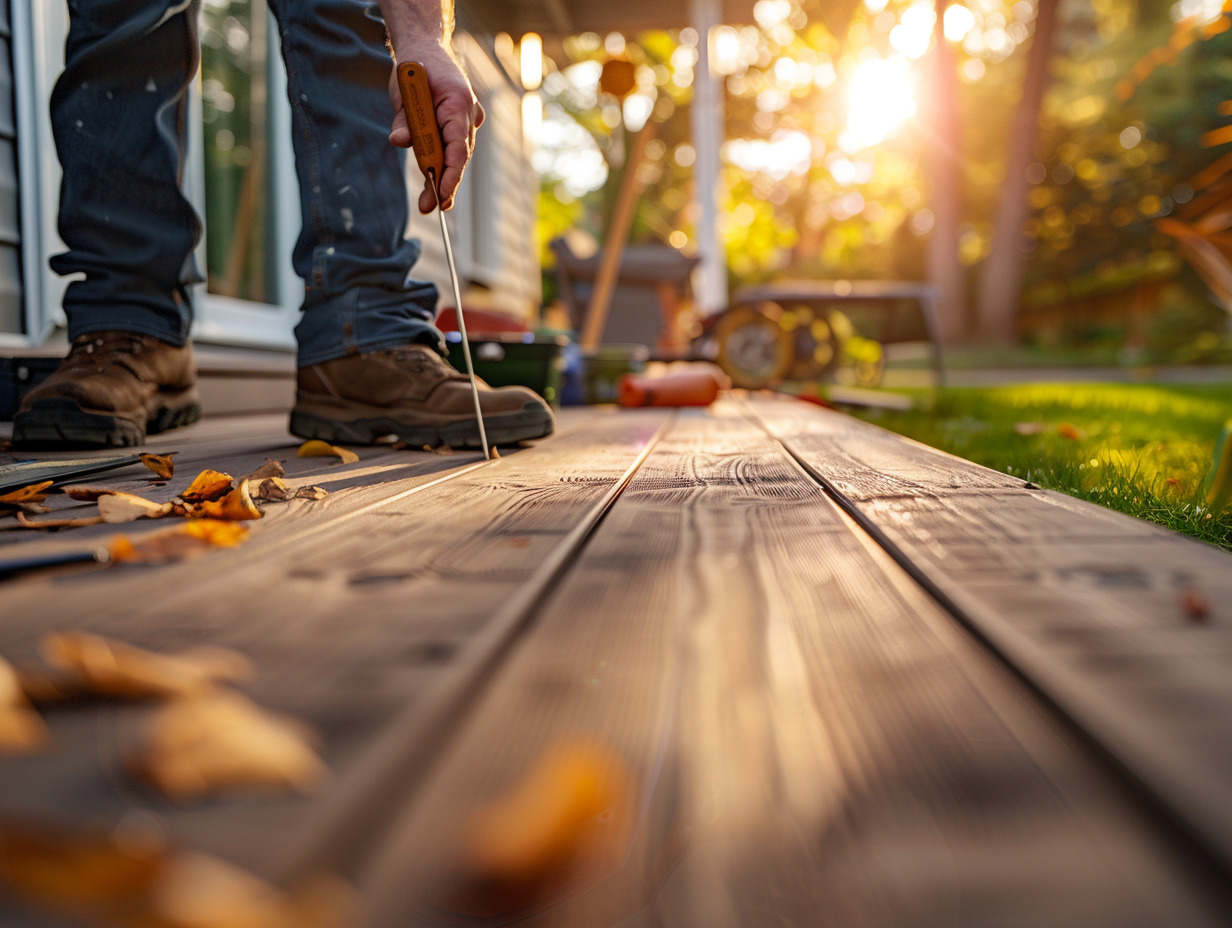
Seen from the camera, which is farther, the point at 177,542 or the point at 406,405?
the point at 406,405

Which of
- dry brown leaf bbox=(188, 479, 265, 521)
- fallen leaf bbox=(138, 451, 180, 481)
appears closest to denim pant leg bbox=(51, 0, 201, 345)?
fallen leaf bbox=(138, 451, 180, 481)

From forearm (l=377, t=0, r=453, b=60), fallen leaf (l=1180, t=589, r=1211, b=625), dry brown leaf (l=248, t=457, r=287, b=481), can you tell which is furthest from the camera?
forearm (l=377, t=0, r=453, b=60)

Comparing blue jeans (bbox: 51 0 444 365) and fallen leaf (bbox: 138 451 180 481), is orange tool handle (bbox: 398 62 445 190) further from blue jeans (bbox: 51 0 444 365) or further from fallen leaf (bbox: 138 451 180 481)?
fallen leaf (bbox: 138 451 180 481)

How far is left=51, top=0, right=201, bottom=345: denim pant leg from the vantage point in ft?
5.53

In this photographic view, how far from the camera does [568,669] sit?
1.44ft

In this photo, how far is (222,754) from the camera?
1.09 feet

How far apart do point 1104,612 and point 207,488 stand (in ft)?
2.96

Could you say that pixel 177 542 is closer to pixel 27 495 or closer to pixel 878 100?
pixel 27 495

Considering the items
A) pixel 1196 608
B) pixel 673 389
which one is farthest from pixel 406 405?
pixel 673 389

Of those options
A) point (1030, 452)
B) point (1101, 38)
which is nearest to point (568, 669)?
point (1030, 452)

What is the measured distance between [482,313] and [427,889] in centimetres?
365

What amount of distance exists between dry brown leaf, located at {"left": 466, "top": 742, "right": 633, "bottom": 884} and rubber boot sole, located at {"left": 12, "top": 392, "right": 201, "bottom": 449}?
1.52 metres

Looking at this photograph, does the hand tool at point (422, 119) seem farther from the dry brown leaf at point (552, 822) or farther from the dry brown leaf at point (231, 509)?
the dry brown leaf at point (552, 822)

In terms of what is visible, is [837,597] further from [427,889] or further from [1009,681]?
[427,889]
